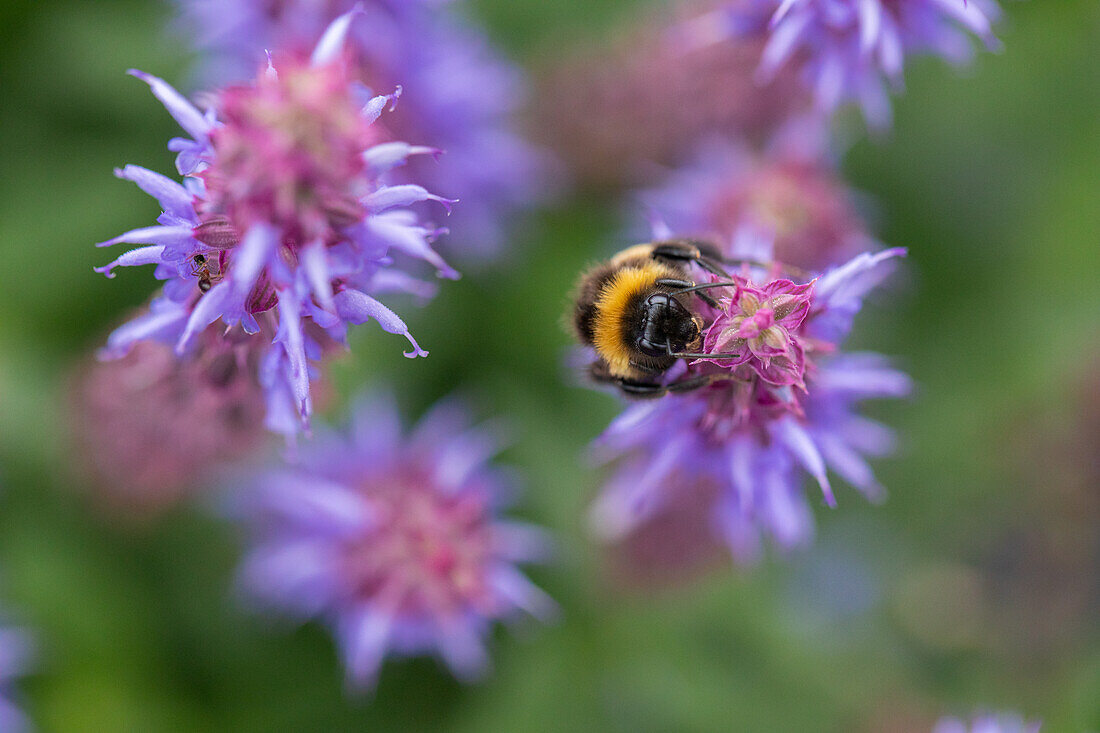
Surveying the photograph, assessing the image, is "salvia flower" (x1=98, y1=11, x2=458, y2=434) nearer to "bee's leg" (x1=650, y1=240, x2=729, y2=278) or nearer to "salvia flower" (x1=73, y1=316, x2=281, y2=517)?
"salvia flower" (x1=73, y1=316, x2=281, y2=517)

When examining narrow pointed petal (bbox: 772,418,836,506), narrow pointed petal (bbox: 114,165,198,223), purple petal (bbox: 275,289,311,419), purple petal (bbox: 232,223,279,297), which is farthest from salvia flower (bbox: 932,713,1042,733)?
narrow pointed petal (bbox: 114,165,198,223)

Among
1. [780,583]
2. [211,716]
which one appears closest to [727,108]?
[780,583]

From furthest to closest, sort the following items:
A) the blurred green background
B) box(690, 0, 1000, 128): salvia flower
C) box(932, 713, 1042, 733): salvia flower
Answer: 1. the blurred green background
2. box(932, 713, 1042, 733): salvia flower
3. box(690, 0, 1000, 128): salvia flower

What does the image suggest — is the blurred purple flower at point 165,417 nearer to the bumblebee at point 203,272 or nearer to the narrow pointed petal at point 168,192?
the bumblebee at point 203,272

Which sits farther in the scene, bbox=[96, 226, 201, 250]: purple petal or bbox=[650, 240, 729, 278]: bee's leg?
bbox=[650, 240, 729, 278]: bee's leg

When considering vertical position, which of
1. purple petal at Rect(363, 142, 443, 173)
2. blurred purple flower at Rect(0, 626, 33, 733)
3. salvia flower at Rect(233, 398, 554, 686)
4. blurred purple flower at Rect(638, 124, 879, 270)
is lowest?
blurred purple flower at Rect(0, 626, 33, 733)

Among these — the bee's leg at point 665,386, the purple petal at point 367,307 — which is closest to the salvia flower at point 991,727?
the bee's leg at point 665,386
